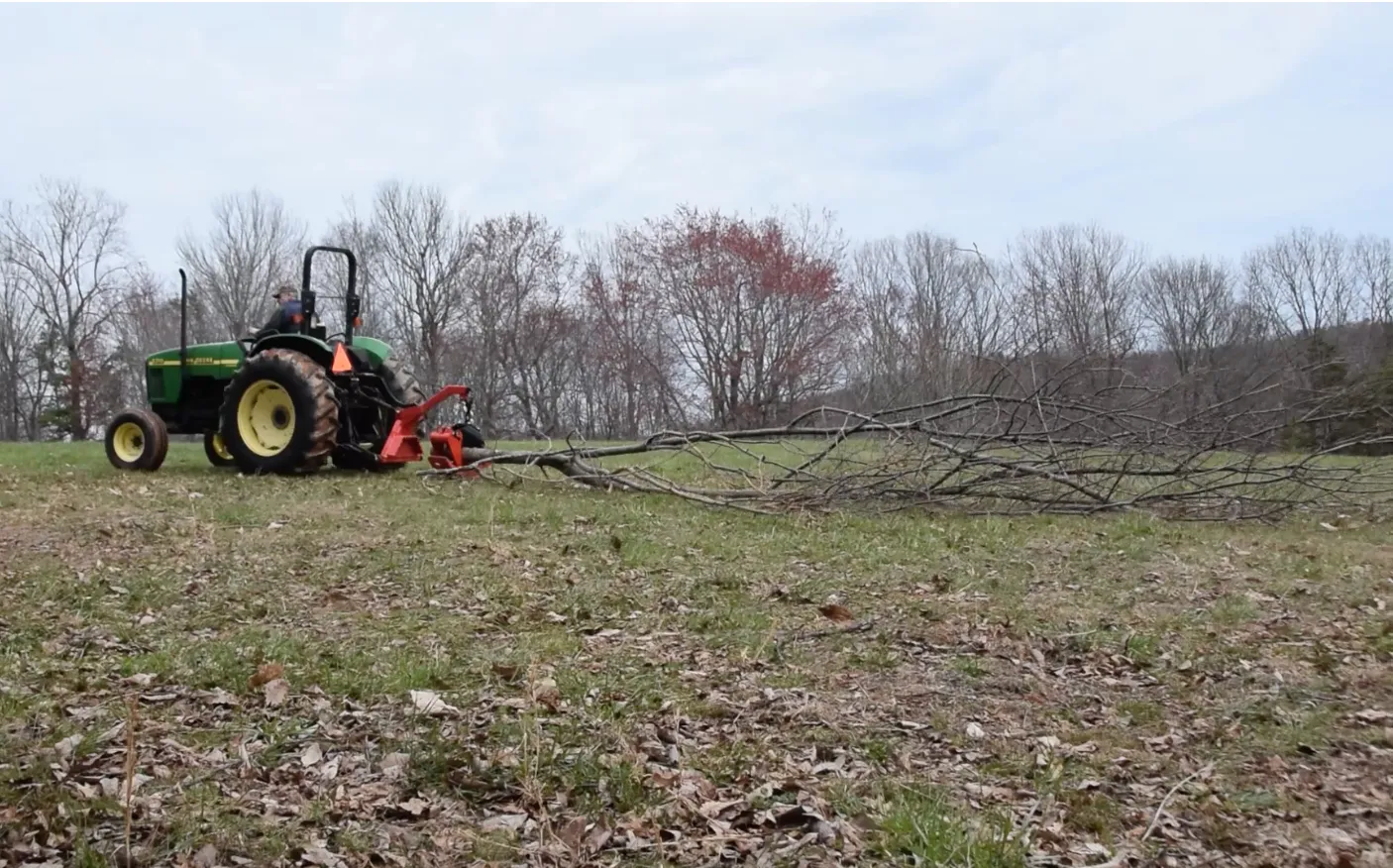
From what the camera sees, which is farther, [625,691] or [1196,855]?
[625,691]

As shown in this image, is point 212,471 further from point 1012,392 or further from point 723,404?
point 723,404

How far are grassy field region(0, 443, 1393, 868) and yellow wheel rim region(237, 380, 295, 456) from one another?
3.29m

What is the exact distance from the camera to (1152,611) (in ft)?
16.5

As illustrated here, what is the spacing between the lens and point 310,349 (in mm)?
10188

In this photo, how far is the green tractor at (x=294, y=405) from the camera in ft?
31.6

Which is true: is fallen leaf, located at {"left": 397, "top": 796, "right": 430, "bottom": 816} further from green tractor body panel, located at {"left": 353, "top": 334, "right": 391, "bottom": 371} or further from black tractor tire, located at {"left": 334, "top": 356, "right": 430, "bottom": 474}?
green tractor body panel, located at {"left": 353, "top": 334, "right": 391, "bottom": 371}

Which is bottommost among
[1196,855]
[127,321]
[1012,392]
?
[1196,855]

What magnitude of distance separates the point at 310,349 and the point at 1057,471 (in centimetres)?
732

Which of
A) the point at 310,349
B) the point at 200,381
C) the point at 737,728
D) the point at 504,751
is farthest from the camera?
the point at 200,381

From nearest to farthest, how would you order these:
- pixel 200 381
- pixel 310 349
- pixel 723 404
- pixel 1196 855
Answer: pixel 1196 855, pixel 310 349, pixel 200 381, pixel 723 404

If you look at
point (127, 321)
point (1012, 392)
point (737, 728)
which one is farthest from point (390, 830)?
point (127, 321)

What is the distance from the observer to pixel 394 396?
1045cm

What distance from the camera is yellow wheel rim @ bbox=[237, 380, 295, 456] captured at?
32.9ft

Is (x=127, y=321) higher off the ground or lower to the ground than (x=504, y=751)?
higher
